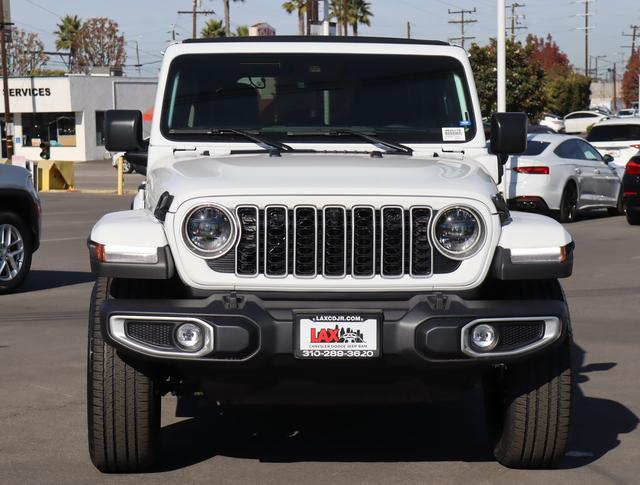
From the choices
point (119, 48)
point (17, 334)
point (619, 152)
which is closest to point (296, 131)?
point (17, 334)

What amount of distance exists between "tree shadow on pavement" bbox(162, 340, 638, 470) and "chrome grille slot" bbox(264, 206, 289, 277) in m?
1.19

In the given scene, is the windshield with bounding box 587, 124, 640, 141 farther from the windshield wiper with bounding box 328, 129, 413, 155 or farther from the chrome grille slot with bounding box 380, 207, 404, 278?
the chrome grille slot with bounding box 380, 207, 404, 278

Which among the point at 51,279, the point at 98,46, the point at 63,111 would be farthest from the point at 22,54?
the point at 51,279

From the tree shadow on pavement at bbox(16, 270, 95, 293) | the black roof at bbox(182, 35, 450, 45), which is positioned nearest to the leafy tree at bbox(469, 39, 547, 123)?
the tree shadow on pavement at bbox(16, 270, 95, 293)

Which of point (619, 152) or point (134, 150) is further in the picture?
point (619, 152)

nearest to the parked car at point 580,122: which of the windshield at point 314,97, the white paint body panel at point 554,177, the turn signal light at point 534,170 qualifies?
the white paint body panel at point 554,177

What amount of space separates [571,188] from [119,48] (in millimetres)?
96885

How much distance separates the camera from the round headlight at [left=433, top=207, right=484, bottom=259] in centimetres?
545

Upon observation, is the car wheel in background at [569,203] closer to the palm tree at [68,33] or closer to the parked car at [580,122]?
the parked car at [580,122]

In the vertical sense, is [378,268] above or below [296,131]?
below

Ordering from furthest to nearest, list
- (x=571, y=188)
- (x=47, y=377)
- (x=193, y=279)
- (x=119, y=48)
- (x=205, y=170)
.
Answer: (x=119, y=48)
(x=571, y=188)
(x=47, y=377)
(x=205, y=170)
(x=193, y=279)

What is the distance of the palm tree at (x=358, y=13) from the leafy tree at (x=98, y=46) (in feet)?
83.1

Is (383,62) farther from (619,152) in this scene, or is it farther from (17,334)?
(619,152)

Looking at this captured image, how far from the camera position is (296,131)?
6.88m
